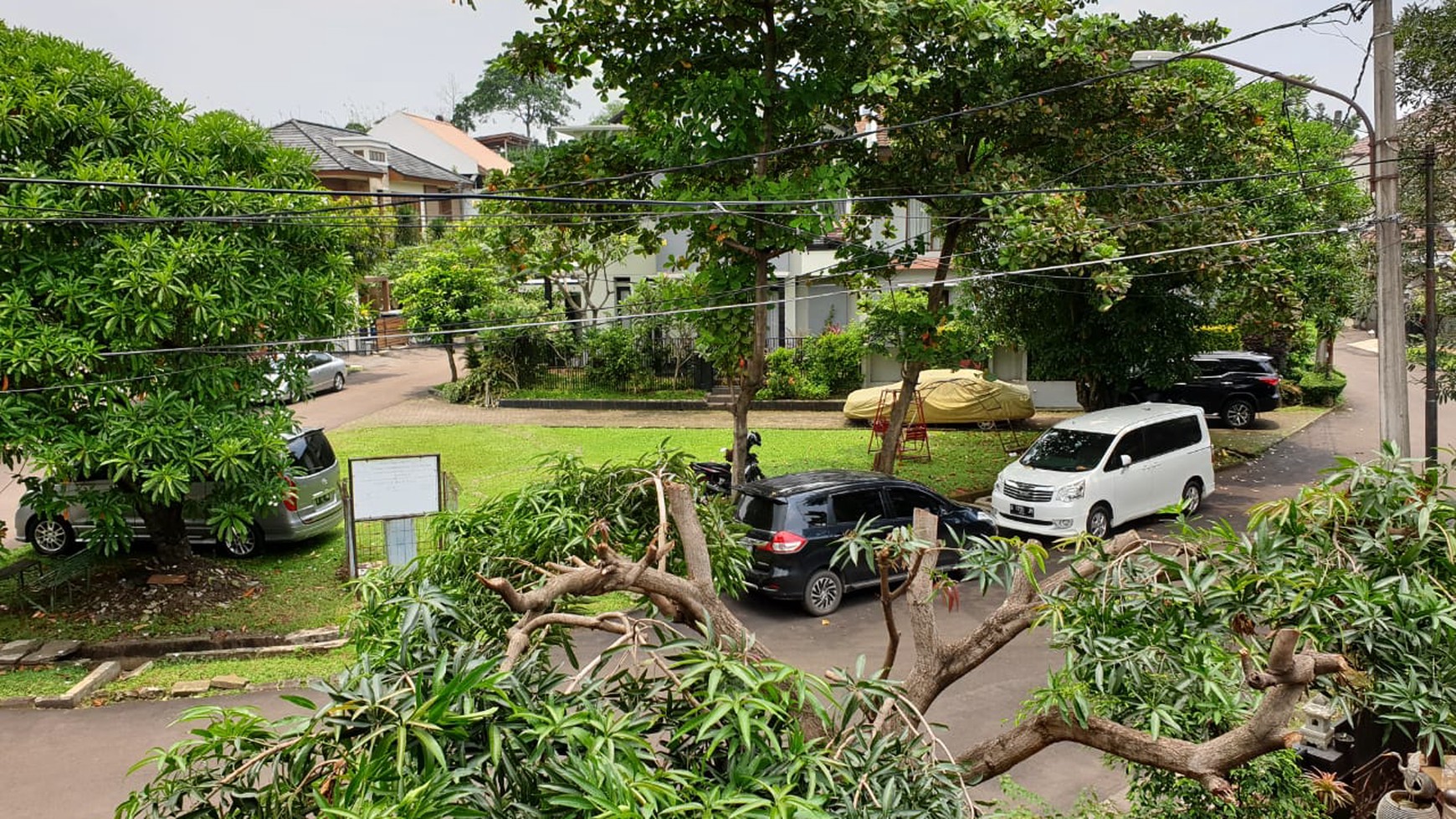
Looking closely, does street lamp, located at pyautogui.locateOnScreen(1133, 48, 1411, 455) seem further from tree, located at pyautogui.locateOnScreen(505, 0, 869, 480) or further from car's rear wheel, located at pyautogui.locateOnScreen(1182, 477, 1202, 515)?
car's rear wheel, located at pyautogui.locateOnScreen(1182, 477, 1202, 515)

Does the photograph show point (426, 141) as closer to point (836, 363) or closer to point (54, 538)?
point (836, 363)

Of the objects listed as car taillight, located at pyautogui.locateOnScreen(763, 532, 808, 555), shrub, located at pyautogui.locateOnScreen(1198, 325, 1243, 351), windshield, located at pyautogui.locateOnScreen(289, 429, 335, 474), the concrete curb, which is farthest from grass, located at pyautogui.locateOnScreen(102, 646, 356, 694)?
shrub, located at pyautogui.locateOnScreen(1198, 325, 1243, 351)

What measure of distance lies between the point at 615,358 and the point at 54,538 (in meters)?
14.6

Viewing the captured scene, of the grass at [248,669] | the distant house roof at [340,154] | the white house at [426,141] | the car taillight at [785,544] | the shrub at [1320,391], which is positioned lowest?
the grass at [248,669]

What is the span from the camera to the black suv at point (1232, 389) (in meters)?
23.2

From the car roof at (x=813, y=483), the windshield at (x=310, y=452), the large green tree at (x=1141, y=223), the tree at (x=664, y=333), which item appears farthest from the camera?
the tree at (x=664, y=333)

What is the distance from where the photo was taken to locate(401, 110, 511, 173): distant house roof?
56.6 metres

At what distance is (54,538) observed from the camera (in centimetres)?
1384

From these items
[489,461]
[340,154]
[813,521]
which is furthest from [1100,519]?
[340,154]

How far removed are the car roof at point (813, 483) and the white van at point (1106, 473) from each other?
2.42 metres

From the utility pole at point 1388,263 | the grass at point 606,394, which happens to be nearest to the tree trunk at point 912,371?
→ the utility pole at point 1388,263

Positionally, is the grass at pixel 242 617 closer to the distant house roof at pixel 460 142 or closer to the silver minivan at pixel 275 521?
the silver minivan at pixel 275 521

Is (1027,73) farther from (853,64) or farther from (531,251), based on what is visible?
(531,251)

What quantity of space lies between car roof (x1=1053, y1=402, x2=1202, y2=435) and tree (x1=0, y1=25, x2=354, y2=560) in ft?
34.6
